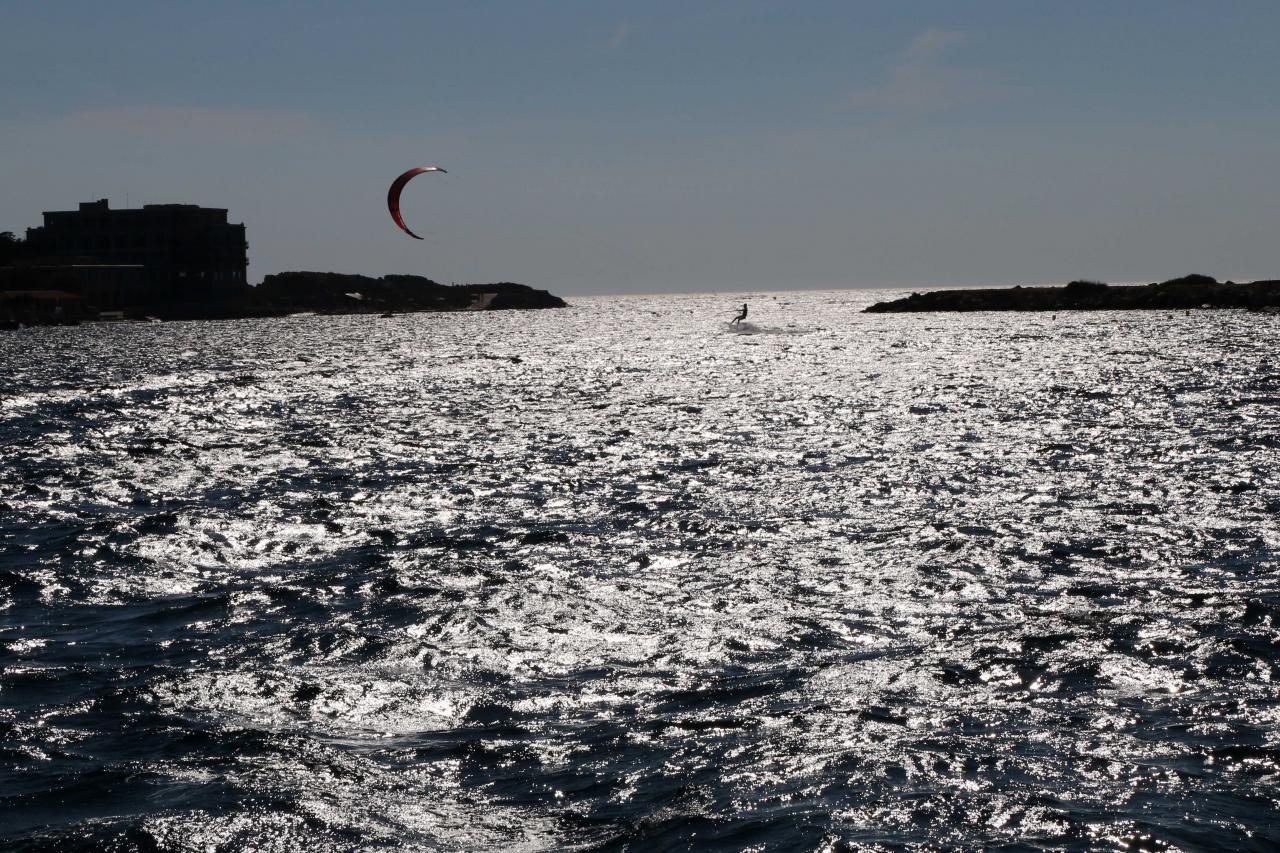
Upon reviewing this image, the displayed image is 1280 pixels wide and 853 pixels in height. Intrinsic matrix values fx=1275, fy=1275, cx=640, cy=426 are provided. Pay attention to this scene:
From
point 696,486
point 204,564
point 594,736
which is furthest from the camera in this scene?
point 696,486

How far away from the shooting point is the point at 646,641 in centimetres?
1825

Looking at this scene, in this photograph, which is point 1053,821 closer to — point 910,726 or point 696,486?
point 910,726

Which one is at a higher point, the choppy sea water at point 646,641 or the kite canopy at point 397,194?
the kite canopy at point 397,194

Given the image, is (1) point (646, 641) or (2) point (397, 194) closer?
(1) point (646, 641)

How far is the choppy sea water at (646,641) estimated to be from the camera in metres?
12.3

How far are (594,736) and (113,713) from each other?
19.3ft

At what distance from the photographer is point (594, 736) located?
14.3m

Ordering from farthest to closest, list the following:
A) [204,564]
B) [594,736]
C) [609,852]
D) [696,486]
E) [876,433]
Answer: [876,433] < [696,486] < [204,564] < [594,736] < [609,852]

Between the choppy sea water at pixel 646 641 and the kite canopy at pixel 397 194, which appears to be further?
the kite canopy at pixel 397 194

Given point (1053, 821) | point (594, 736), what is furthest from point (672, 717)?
point (1053, 821)

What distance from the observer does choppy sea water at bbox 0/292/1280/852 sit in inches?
485

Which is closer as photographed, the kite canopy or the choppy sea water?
the choppy sea water

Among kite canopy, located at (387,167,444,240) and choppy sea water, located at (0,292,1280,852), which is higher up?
kite canopy, located at (387,167,444,240)

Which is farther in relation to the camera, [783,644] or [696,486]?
[696,486]
